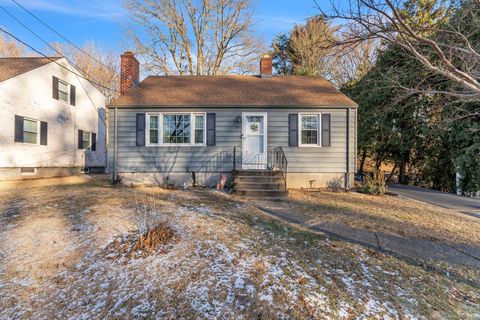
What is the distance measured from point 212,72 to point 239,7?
5.54 metres

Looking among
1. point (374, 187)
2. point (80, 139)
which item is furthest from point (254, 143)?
point (80, 139)

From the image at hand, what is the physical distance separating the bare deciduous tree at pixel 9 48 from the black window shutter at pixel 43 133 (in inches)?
557

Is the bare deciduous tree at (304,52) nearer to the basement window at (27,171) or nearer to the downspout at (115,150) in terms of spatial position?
the downspout at (115,150)

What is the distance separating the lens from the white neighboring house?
32.7 feet

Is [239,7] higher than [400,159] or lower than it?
higher

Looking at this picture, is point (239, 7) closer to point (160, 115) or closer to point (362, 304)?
point (160, 115)

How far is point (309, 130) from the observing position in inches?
352

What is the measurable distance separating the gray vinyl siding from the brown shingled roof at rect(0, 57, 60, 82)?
543 centimetres

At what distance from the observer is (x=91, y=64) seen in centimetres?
2369

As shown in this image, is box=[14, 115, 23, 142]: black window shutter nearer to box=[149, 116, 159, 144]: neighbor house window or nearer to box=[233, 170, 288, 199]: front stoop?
box=[149, 116, 159, 144]: neighbor house window

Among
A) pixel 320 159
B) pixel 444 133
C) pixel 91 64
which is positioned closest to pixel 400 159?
pixel 444 133

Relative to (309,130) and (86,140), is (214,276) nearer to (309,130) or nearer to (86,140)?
(309,130)

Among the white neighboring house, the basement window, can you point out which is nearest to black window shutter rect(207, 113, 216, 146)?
the white neighboring house

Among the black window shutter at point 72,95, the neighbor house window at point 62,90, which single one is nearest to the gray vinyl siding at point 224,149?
the neighbor house window at point 62,90
